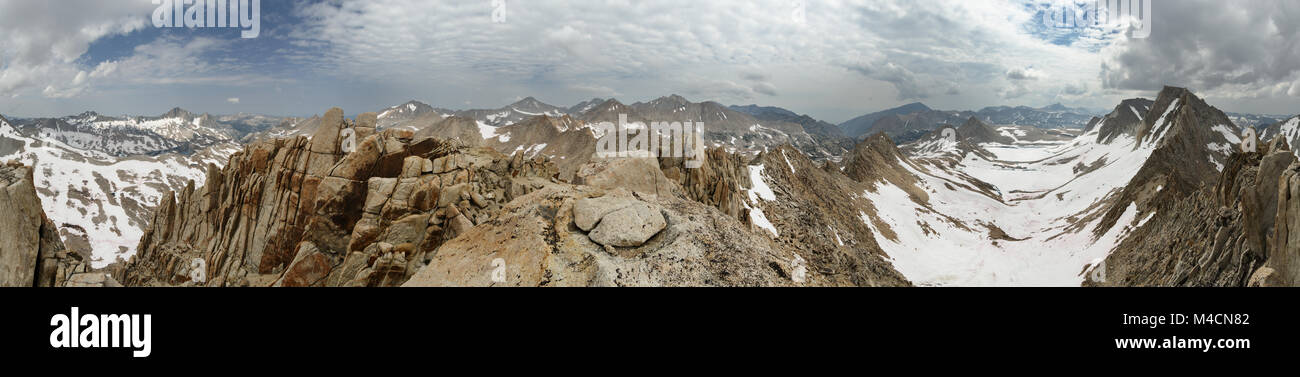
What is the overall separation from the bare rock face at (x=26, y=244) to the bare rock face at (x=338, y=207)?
20.2ft

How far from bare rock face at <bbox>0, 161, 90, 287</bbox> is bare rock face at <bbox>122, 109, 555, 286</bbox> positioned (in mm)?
6149

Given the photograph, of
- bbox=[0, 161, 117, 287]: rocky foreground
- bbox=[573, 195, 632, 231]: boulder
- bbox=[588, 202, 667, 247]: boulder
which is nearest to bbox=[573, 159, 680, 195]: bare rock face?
bbox=[573, 195, 632, 231]: boulder

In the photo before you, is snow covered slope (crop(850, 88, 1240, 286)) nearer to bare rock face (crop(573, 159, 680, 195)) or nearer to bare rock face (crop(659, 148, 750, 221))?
bare rock face (crop(659, 148, 750, 221))

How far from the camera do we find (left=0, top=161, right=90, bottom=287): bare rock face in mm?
15586

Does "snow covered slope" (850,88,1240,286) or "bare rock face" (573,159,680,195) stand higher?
"bare rock face" (573,159,680,195)

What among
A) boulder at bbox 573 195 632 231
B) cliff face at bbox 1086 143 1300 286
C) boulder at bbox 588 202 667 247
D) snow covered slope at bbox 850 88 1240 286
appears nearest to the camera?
boulder at bbox 588 202 667 247

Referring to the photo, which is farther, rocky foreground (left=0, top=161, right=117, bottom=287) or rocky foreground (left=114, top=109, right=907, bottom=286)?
rocky foreground (left=0, top=161, right=117, bottom=287)

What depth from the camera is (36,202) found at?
17.0 m

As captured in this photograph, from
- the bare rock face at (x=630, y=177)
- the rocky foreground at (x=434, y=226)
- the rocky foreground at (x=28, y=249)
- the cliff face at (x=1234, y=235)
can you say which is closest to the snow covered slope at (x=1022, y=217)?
the cliff face at (x=1234, y=235)

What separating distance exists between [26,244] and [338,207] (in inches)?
350

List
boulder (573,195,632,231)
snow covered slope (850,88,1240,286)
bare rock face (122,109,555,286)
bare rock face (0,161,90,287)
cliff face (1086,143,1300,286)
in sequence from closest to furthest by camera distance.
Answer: boulder (573,195,632,231) → bare rock face (0,161,90,287) → cliff face (1086,143,1300,286) → bare rock face (122,109,555,286) → snow covered slope (850,88,1240,286)

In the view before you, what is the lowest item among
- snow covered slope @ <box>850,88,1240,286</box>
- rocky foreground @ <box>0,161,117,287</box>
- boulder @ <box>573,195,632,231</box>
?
snow covered slope @ <box>850,88,1240,286</box>

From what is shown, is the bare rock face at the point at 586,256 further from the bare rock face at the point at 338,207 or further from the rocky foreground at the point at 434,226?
the bare rock face at the point at 338,207

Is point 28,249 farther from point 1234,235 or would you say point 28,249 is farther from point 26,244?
point 1234,235
